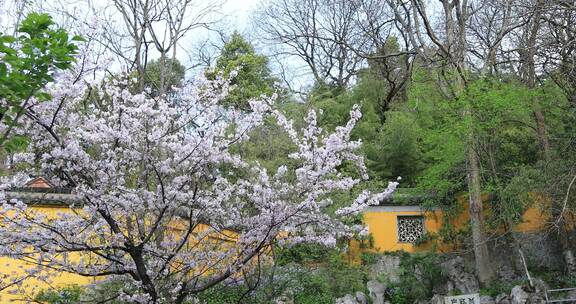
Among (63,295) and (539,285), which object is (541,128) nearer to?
(539,285)

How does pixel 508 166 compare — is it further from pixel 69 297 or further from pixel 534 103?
pixel 69 297

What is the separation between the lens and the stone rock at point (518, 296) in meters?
10.7

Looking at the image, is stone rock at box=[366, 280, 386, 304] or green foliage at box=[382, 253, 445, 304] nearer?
stone rock at box=[366, 280, 386, 304]

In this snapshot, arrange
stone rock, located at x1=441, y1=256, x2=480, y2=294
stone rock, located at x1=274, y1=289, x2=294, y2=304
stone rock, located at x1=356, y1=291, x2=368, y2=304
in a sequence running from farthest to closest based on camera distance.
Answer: stone rock, located at x1=441, y1=256, x2=480, y2=294 → stone rock, located at x1=356, y1=291, x2=368, y2=304 → stone rock, located at x1=274, y1=289, x2=294, y2=304

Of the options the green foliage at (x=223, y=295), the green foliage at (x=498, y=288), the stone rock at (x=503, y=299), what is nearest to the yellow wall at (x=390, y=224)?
the green foliage at (x=498, y=288)

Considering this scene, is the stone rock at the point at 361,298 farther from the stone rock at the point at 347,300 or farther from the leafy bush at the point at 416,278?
the leafy bush at the point at 416,278

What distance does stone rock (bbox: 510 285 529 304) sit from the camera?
35.2ft

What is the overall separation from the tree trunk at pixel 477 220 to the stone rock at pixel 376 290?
2172 millimetres

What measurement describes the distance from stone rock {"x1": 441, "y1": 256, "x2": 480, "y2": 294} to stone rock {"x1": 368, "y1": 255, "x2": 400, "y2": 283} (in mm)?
1056

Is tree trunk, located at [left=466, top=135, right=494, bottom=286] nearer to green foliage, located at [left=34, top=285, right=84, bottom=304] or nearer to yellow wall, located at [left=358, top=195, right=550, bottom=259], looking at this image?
yellow wall, located at [left=358, top=195, right=550, bottom=259]

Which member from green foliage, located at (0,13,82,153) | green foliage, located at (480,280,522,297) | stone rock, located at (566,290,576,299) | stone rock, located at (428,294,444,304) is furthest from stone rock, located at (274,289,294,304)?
green foliage, located at (0,13,82,153)

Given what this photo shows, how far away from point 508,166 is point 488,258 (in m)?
2.17

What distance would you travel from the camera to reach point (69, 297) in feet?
29.8

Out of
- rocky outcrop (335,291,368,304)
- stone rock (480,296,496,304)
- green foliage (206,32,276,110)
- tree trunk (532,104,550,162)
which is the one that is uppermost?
green foliage (206,32,276,110)
